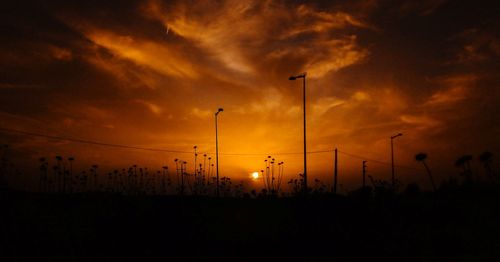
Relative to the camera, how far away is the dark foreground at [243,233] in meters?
19.1

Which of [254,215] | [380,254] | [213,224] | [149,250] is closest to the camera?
[149,250]

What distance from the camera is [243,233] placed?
23047 millimetres

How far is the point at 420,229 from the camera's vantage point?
23.0 metres

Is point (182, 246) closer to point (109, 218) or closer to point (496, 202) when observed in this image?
point (109, 218)

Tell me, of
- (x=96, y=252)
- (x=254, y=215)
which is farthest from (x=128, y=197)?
(x=254, y=215)

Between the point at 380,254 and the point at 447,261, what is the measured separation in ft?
9.28

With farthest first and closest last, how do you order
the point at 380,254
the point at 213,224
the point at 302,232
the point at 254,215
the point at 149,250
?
the point at 254,215
the point at 213,224
the point at 302,232
the point at 380,254
the point at 149,250

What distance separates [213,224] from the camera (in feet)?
78.5

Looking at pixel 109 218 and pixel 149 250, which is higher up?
pixel 109 218

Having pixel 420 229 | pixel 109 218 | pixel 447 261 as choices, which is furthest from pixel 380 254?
pixel 109 218

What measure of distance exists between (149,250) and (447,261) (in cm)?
1300

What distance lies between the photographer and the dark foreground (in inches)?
753

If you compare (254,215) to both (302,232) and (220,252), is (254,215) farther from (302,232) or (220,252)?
(220,252)

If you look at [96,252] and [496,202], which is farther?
[496,202]
